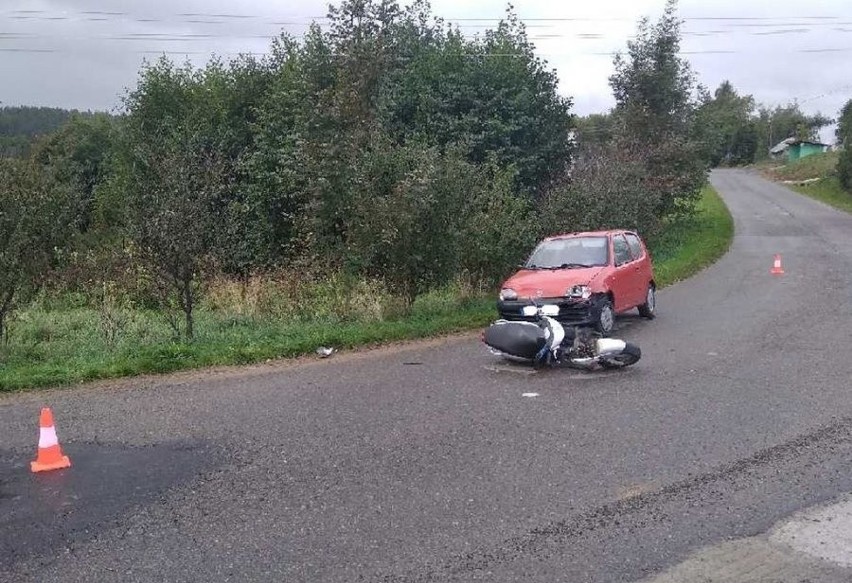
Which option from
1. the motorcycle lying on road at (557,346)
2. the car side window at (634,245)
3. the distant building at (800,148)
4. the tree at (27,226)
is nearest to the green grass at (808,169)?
the distant building at (800,148)

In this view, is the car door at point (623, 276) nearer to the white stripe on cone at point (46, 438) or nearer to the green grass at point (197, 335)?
the green grass at point (197, 335)

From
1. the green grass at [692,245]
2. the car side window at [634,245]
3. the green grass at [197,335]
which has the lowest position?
the green grass at [692,245]

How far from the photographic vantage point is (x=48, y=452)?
6.68 metres

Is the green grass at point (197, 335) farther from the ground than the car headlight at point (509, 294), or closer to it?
closer to it

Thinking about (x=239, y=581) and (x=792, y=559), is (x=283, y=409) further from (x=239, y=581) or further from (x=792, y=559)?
(x=792, y=559)

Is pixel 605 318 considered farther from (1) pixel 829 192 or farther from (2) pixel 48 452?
(1) pixel 829 192

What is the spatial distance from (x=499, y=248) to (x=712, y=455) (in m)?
9.58

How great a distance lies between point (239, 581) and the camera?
4527 millimetres

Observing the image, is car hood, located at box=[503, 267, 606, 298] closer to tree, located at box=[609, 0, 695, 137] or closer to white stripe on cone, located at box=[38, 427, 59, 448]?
white stripe on cone, located at box=[38, 427, 59, 448]

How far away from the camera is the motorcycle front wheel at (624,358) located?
10.1 metres

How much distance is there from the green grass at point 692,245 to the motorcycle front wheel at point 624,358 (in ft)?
36.1

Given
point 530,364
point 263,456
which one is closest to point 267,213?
point 530,364

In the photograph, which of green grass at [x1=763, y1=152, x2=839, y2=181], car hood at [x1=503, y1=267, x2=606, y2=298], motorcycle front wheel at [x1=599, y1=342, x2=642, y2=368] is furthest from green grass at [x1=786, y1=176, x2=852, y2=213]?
motorcycle front wheel at [x1=599, y1=342, x2=642, y2=368]

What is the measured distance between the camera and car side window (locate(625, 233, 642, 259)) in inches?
606
